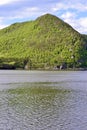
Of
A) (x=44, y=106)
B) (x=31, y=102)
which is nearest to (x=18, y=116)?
(x=44, y=106)

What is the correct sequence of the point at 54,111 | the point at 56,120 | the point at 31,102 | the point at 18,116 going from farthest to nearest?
the point at 31,102, the point at 54,111, the point at 18,116, the point at 56,120

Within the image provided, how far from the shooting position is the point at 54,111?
46.8 metres

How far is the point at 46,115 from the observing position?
1721 inches

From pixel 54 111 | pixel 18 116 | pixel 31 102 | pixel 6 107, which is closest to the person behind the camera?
pixel 18 116

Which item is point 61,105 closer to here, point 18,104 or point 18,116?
point 18,104

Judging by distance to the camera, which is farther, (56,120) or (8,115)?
(8,115)

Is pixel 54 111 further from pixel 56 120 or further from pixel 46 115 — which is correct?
pixel 56 120

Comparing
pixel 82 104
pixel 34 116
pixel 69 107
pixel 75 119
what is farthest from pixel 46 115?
pixel 82 104

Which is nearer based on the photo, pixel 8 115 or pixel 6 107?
A: pixel 8 115

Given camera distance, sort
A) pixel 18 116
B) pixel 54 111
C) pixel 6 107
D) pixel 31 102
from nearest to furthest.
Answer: pixel 18 116 < pixel 54 111 < pixel 6 107 < pixel 31 102

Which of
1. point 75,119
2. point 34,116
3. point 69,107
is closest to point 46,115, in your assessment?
point 34,116

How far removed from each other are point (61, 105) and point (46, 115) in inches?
358

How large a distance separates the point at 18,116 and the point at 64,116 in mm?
5494

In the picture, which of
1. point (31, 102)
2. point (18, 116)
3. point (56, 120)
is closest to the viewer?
point (56, 120)
